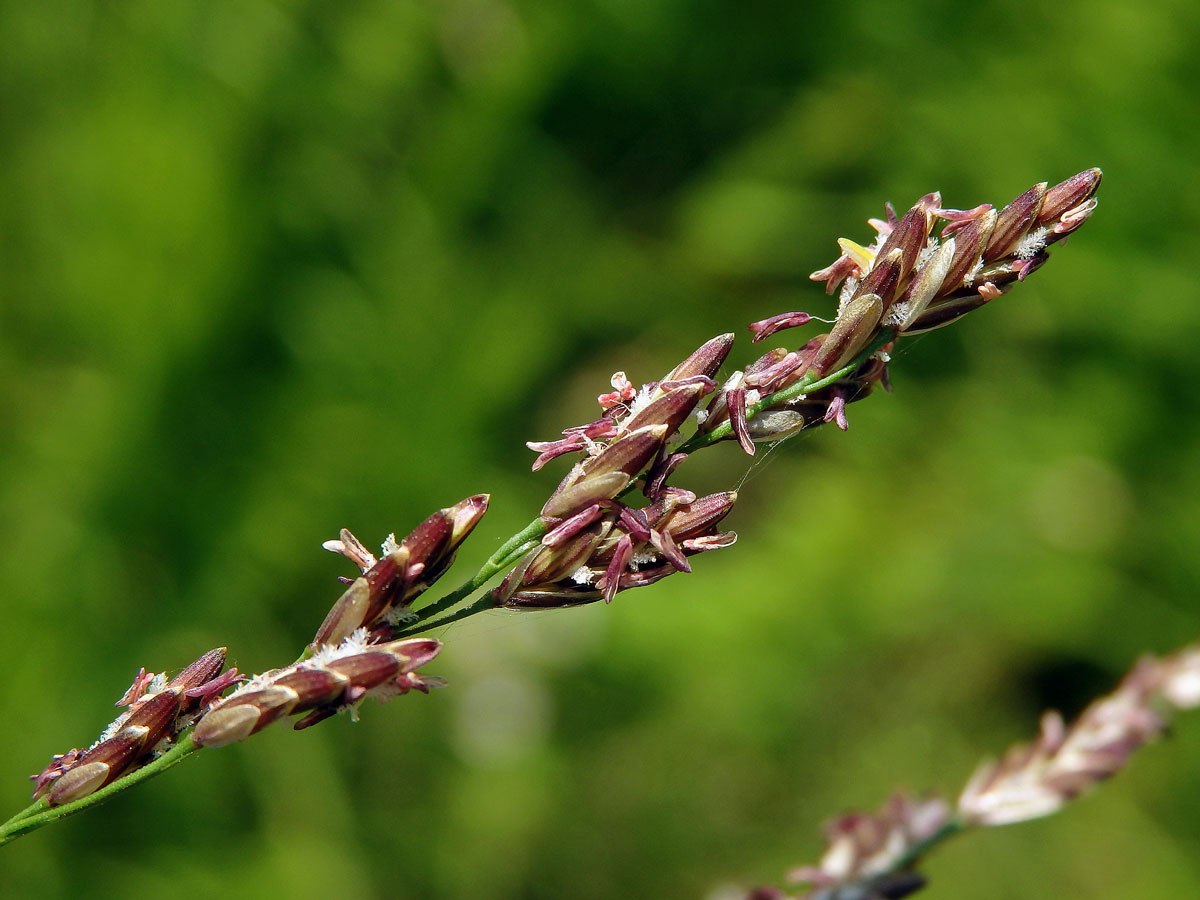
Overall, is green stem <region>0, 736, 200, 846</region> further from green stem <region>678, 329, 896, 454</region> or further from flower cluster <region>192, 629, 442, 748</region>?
green stem <region>678, 329, 896, 454</region>

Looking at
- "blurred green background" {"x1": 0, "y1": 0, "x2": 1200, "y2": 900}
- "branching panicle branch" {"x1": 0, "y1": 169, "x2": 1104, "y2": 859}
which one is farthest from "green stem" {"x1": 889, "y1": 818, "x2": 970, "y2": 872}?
"blurred green background" {"x1": 0, "y1": 0, "x2": 1200, "y2": 900}

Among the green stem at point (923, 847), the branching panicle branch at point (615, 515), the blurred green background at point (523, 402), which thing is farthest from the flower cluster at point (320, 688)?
the blurred green background at point (523, 402)

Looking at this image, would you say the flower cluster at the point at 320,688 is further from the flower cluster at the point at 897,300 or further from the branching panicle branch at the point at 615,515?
the flower cluster at the point at 897,300

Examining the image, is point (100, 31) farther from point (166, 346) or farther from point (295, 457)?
point (295, 457)

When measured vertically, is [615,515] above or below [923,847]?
above

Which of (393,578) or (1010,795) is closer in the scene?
(393,578)

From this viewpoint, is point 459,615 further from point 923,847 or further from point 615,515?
point 923,847

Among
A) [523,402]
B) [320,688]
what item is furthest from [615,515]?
[523,402]
